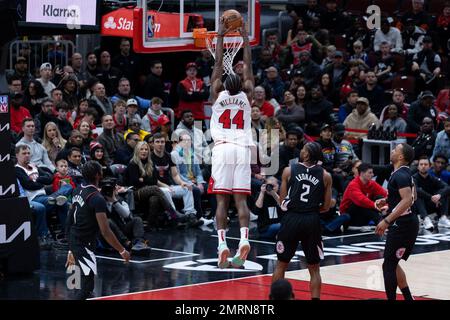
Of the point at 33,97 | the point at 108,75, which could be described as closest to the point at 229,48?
the point at 33,97

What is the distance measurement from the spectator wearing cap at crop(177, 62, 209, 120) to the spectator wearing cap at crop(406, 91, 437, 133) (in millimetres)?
3806

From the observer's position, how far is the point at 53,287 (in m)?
11.8

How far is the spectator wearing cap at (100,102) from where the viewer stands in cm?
1717

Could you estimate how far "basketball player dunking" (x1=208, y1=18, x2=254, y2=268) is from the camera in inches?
440

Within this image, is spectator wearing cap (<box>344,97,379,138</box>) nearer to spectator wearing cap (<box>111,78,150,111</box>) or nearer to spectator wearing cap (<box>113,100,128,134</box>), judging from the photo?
spectator wearing cap (<box>111,78,150,111</box>)

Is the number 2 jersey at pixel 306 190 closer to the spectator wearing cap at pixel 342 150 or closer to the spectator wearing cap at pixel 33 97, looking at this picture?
the spectator wearing cap at pixel 342 150

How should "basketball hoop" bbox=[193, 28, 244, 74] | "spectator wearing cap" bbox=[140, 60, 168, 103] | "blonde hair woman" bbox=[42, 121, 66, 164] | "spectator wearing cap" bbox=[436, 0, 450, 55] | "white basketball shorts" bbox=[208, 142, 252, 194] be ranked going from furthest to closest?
"spectator wearing cap" bbox=[436, 0, 450, 55] → "spectator wearing cap" bbox=[140, 60, 168, 103] → "blonde hair woman" bbox=[42, 121, 66, 164] → "basketball hoop" bbox=[193, 28, 244, 74] → "white basketball shorts" bbox=[208, 142, 252, 194]

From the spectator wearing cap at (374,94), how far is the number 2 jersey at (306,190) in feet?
32.7

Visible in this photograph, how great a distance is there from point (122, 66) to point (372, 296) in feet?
31.5

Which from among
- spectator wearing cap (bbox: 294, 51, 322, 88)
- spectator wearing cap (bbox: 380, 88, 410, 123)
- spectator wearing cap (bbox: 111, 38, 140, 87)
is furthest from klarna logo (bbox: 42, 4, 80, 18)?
spectator wearing cap (bbox: 294, 51, 322, 88)

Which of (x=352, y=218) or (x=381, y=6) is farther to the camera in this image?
(x=381, y=6)
